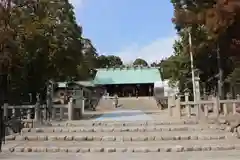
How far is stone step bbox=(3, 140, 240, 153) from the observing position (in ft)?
36.3

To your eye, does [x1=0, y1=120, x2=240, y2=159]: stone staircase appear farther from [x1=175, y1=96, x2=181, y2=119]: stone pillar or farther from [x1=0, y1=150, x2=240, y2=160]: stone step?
[x1=175, y1=96, x2=181, y2=119]: stone pillar

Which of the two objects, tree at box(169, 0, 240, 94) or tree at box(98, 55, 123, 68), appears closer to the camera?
tree at box(169, 0, 240, 94)

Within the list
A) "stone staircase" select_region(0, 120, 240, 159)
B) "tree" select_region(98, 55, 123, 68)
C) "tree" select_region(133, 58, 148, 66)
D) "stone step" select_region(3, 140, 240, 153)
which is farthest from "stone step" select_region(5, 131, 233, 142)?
"tree" select_region(133, 58, 148, 66)

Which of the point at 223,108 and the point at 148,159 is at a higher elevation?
the point at 223,108

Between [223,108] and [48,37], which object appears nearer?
[223,108]

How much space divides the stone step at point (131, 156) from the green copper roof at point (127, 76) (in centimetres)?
4721

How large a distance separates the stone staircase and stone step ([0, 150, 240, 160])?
0.38ft

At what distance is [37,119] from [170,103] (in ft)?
29.5

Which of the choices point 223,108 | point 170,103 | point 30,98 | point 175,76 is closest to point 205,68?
point 175,76

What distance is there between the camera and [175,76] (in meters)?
35.7

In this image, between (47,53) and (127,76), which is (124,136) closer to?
(47,53)

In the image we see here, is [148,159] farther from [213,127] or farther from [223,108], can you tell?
[223,108]

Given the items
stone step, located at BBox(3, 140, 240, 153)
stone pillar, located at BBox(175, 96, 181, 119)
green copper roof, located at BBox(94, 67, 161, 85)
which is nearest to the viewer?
stone step, located at BBox(3, 140, 240, 153)

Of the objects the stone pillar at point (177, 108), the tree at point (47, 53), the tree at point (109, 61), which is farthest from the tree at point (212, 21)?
the tree at point (109, 61)
